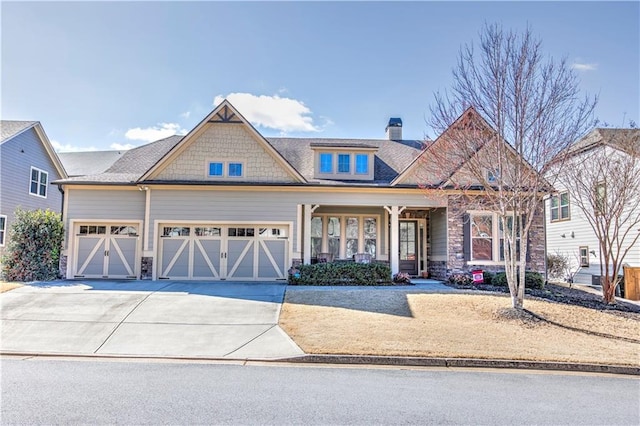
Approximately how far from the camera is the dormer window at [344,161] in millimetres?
17469

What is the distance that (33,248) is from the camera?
1521cm

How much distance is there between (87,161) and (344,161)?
75.3ft

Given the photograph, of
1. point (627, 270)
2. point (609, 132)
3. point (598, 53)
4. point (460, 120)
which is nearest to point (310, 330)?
point (460, 120)

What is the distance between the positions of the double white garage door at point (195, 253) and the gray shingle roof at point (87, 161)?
14.2 metres

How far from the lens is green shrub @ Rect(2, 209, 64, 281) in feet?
48.8

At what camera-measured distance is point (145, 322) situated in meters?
10.1

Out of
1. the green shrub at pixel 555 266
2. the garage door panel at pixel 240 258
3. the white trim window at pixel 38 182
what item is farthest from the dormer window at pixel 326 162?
the white trim window at pixel 38 182

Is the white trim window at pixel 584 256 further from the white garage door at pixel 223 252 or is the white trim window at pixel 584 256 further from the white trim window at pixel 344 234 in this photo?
the white garage door at pixel 223 252

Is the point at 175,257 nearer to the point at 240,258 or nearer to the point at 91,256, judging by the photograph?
the point at 240,258

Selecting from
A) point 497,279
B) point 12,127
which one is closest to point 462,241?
point 497,279

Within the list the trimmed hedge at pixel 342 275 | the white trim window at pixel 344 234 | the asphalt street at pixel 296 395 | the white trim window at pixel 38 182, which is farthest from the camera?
the white trim window at pixel 38 182

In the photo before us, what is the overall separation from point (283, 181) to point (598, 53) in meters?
10.8

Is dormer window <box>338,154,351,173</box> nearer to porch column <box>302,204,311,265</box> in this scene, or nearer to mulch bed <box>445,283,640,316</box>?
porch column <box>302,204,311,265</box>

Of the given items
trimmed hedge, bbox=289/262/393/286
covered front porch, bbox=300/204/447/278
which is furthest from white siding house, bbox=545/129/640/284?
trimmed hedge, bbox=289/262/393/286
